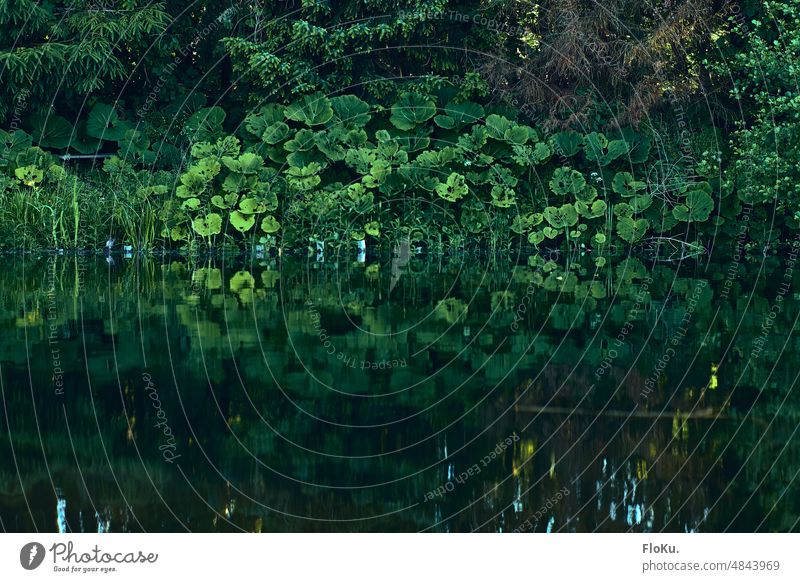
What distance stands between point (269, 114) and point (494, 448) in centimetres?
1351

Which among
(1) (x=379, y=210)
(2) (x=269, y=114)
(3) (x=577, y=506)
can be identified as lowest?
(3) (x=577, y=506)

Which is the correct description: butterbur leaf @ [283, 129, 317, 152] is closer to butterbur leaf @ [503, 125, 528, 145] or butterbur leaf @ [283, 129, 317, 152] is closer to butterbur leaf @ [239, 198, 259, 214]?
butterbur leaf @ [239, 198, 259, 214]

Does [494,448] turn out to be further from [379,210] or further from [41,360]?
[379,210]

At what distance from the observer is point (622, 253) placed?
18.0m

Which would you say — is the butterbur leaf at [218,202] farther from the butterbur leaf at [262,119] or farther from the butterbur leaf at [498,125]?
the butterbur leaf at [498,125]

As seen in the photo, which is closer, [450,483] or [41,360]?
[450,483]

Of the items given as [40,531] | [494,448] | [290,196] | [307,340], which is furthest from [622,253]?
[40,531]

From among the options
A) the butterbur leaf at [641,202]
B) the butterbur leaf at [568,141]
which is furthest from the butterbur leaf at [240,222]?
the butterbur leaf at [641,202]

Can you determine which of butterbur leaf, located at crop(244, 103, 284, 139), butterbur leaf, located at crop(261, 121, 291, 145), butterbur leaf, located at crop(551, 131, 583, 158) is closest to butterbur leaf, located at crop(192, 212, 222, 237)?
butterbur leaf, located at crop(261, 121, 291, 145)

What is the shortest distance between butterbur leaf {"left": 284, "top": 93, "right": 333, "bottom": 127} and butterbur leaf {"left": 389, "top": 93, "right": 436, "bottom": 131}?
100 centimetres

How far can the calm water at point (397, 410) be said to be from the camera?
542 cm

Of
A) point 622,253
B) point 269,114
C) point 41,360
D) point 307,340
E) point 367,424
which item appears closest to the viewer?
point 367,424

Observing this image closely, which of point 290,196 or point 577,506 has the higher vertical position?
point 290,196

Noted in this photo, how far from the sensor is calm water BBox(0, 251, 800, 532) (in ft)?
17.8
